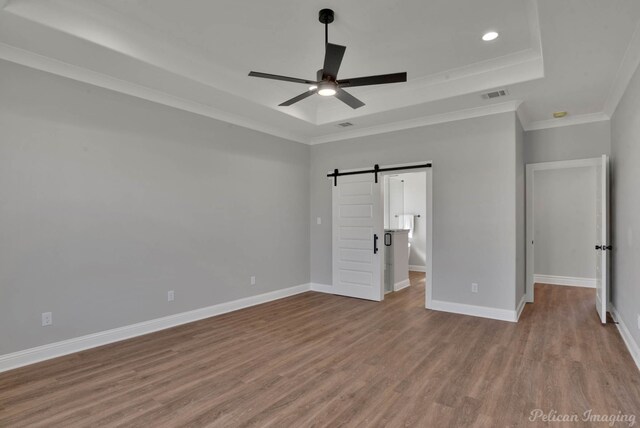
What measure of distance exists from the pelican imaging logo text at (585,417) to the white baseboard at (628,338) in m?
1.07

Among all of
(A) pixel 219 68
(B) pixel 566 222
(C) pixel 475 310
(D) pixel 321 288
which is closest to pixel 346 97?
(A) pixel 219 68

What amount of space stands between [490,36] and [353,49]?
1312mm

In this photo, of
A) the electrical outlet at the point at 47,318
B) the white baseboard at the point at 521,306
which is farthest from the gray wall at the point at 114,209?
the white baseboard at the point at 521,306

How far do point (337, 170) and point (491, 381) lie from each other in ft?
13.4

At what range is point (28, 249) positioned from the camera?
3234mm

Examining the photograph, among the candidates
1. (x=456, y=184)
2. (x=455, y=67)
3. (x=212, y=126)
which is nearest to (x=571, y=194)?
(x=456, y=184)

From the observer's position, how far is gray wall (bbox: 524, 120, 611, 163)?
16.1ft

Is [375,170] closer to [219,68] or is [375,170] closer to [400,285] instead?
[400,285]

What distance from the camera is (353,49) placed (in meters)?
3.64

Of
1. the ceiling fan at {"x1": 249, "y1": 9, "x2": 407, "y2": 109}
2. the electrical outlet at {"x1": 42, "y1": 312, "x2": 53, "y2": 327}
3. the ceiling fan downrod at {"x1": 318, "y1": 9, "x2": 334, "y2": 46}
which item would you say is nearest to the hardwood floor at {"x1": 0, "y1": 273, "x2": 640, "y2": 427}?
the electrical outlet at {"x1": 42, "y1": 312, "x2": 53, "y2": 327}

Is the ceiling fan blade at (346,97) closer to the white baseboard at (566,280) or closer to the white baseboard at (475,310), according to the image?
the white baseboard at (475,310)

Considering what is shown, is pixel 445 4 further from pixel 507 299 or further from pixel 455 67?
pixel 507 299

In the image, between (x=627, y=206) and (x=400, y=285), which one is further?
(x=400, y=285)

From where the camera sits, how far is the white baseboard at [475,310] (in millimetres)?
4559
